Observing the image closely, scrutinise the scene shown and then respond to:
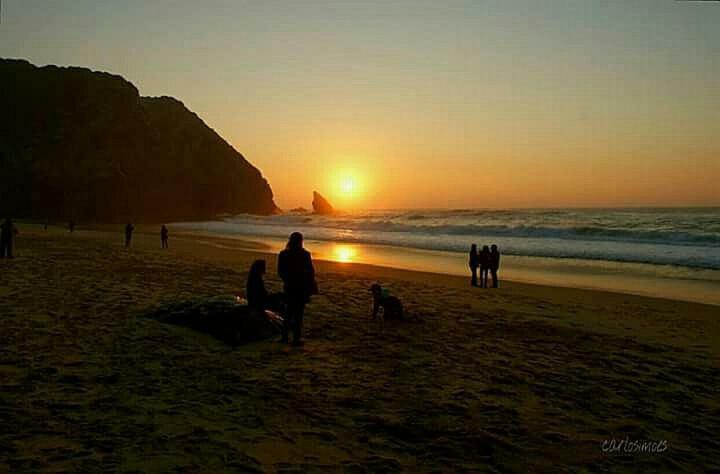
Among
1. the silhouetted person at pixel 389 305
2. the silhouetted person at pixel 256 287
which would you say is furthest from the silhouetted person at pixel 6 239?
the silhouetted person at pixel 389 305

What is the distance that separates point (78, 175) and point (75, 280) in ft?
285

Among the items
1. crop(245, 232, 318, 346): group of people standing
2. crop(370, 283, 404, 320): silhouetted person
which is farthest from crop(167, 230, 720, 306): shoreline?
crop(245, 232, 318, 346): group of people standing

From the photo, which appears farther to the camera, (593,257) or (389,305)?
(593,257)

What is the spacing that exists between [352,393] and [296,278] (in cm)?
263

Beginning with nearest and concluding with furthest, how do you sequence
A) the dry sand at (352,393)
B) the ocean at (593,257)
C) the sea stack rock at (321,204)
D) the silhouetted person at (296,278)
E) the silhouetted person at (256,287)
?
the dry sand at (352,393) → the silhouetted person at (296,278) → the silhouetted person at (256,287) → the ocean at (593,257) → the sea stack rock at (321,204)

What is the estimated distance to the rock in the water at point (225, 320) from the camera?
8.62m

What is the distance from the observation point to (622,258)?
93.1 ft

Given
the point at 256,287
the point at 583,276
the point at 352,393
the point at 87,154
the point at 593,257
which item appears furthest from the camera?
the point at 87,154

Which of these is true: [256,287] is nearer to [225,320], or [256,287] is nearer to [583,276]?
[225,320]

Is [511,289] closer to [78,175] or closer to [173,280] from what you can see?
[173,280]

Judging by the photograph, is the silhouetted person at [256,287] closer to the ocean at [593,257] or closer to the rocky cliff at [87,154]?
the ocean at [593,257]

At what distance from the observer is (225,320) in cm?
880

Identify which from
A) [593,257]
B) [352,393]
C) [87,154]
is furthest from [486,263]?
[87,154]

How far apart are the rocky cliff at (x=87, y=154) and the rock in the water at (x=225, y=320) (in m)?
89.6
